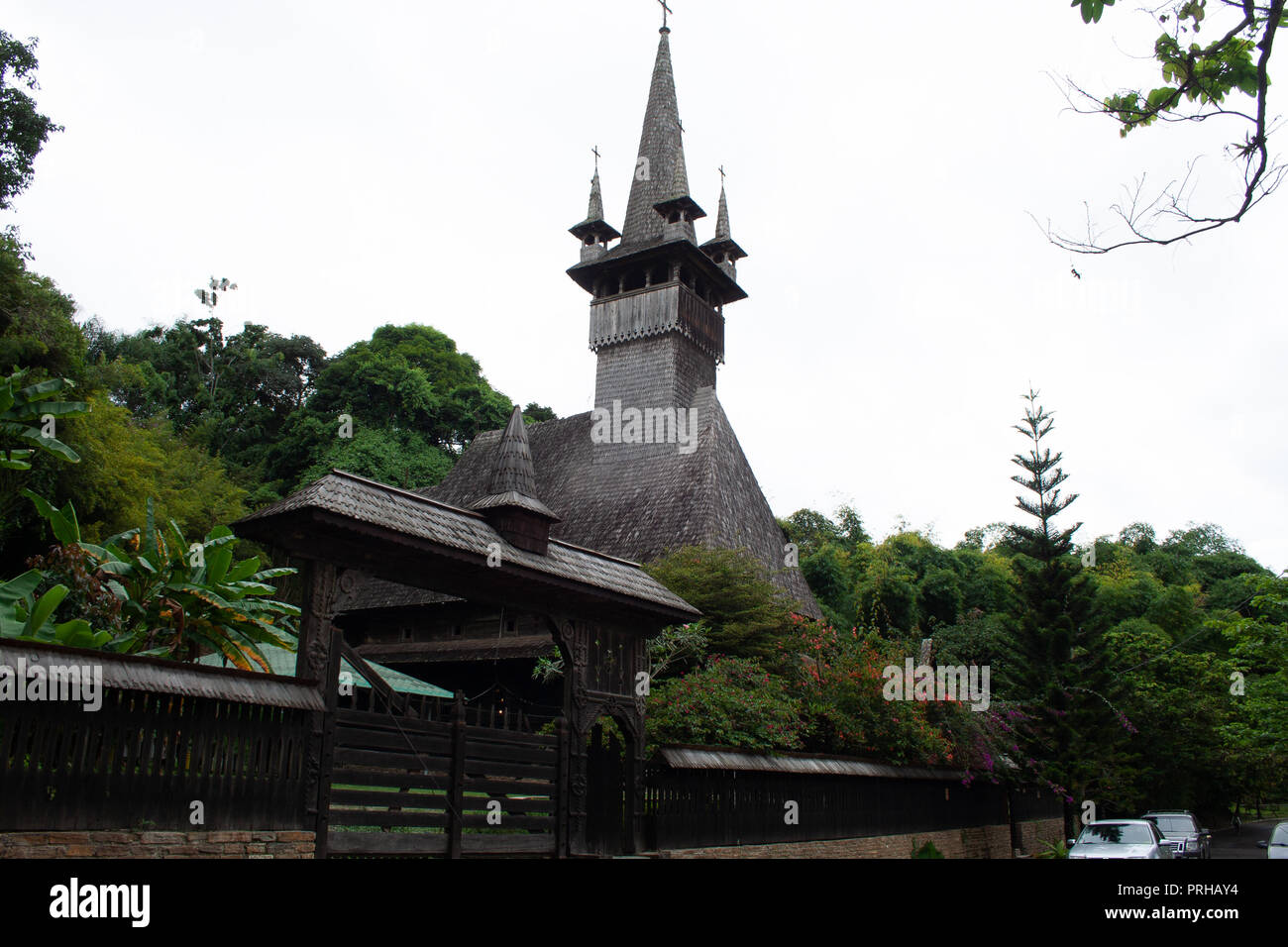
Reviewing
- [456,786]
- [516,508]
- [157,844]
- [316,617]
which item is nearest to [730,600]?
[516,508]

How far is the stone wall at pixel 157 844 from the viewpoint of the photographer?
7.28 meters

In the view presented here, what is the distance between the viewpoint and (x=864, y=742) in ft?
61.9

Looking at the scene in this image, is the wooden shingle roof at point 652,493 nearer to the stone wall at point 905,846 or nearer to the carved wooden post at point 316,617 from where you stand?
the stone wall at point 905,846

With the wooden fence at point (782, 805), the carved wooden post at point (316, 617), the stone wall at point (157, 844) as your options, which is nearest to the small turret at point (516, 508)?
the carved wooden post at point (316, 617)

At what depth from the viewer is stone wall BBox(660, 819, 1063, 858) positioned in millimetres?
14906

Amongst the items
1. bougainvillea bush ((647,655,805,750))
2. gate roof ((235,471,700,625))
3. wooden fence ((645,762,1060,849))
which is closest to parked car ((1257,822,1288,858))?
wooden fence ((645,762,1060,849))

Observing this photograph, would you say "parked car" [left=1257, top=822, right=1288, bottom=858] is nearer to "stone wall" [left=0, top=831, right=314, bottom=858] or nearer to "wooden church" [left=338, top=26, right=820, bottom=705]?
"wooden church" [left=338, top=26, right=820, bottom=705]

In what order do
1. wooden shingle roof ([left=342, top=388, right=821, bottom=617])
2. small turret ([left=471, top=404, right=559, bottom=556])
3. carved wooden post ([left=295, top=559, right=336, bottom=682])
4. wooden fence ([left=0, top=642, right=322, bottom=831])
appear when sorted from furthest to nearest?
1. wooden shingle roof ([left=342, top=388, right=821, bottom=617])
2. small turret ([left=471, top=404, right=559, bottom=556])
3. carved wooden post ([left=295, top=559, right=336, bottom=682])
4. wooden fence ([left=0, top=642, right=322, bottom=831])

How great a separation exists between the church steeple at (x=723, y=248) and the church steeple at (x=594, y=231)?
3294 mm

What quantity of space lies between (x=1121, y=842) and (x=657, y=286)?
Result: 65.9 ft

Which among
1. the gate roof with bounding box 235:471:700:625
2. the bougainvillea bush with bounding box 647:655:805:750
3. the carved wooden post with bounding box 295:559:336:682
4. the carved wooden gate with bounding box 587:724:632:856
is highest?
the gate roof with bounding box 235:471:700:625

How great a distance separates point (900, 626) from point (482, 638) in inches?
708

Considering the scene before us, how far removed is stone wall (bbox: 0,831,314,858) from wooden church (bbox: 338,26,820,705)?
10180 mm
